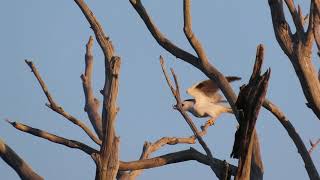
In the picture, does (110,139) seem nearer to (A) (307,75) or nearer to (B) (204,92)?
(A) (307,75)

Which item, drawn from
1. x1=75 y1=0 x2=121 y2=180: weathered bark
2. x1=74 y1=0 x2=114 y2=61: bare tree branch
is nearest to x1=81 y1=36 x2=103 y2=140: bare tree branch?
x1=74 y1=0 x2=114 y2=61: bare tree branch

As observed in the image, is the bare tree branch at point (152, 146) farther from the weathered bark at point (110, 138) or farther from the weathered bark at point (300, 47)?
the weathered bark at point (110, 138)

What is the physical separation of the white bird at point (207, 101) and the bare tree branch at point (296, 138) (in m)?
3.19

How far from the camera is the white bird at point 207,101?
11831 millimetres

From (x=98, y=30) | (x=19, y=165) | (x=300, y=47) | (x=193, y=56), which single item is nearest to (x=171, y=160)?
(x=193, y=56)

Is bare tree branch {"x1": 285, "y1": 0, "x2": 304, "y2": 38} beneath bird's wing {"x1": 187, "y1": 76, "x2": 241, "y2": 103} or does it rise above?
beneath

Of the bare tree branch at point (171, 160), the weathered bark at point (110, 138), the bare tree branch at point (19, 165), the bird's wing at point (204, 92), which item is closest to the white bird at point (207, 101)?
the bird's wing at point (204, 92)

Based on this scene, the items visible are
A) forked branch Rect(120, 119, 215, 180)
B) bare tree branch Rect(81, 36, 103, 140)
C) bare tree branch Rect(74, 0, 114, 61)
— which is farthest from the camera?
bare tree branch Rect(81, 36, 103, 140)

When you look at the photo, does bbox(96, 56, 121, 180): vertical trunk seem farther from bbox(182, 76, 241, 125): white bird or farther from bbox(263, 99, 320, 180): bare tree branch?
bbox(182, 76, 241, 125): white bird

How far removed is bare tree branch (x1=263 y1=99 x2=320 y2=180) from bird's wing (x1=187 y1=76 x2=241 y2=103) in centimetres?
323

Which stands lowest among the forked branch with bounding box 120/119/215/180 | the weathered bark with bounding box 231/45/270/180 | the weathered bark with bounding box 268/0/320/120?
the weathered bark with bounding box 231/45/270/180

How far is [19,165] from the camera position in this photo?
7594 millimetres

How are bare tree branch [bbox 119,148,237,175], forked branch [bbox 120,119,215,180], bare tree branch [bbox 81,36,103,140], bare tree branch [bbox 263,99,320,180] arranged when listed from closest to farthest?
bare tree branch [bbox 119,148,237,175]
bare tree branch [bbox 263,99,320,180]
forked branch [bbox 120,119,215,180]
bare tree branch [bbox 81,36,103,140]

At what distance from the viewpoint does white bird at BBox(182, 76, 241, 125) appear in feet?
38.8
